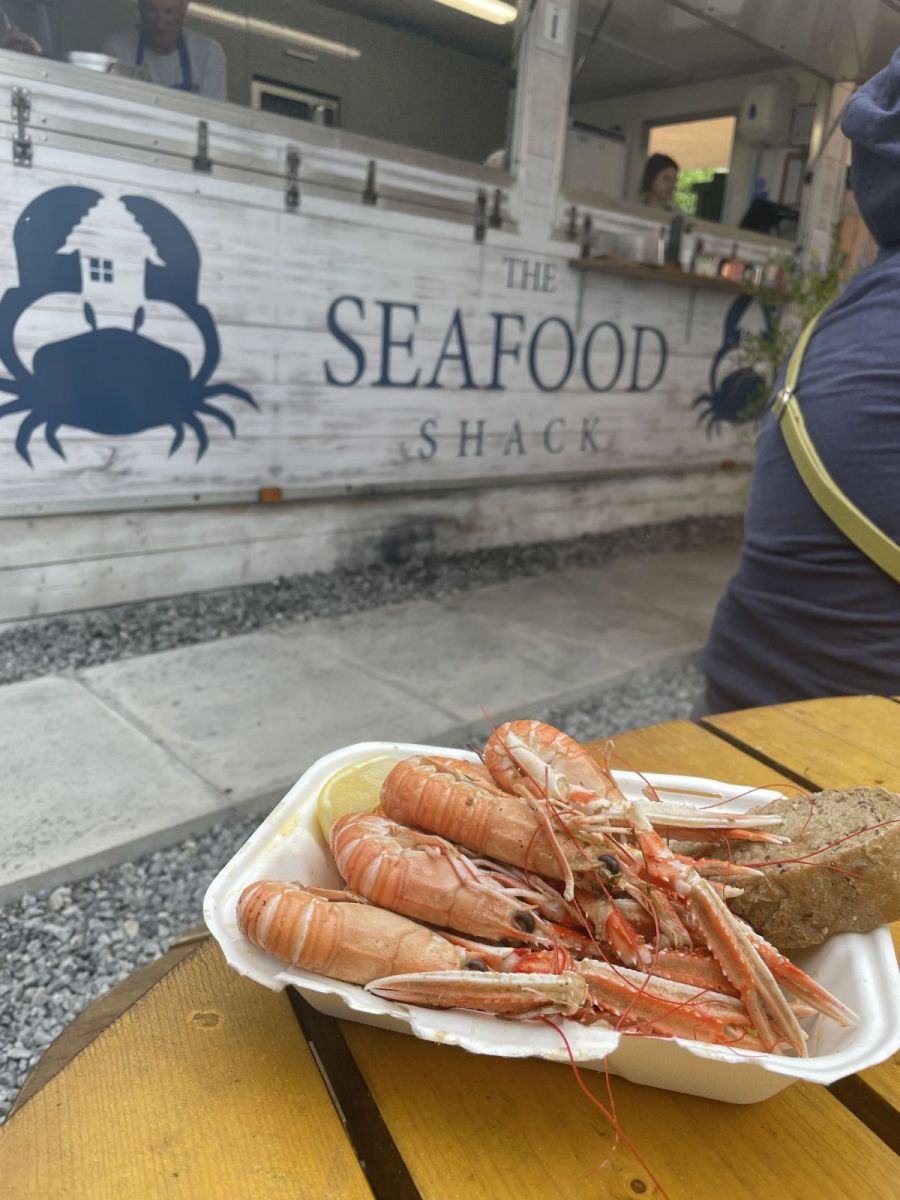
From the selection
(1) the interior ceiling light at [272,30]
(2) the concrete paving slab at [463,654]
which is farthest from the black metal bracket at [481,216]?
(2) the concrete paving slab at [463,654]

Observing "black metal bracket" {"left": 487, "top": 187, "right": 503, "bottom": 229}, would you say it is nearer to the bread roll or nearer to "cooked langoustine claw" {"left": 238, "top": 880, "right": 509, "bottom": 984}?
the bread roll

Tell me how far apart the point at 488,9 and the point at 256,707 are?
14.5ft

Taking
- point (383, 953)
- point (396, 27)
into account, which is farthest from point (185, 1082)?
point (396, 27)

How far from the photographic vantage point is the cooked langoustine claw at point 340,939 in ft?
2.91

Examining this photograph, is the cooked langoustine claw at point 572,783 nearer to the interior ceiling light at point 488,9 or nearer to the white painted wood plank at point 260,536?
the white painted wood plank at point 260,536

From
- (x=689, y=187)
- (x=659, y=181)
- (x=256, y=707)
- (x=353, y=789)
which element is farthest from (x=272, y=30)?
(x=353, y=789)

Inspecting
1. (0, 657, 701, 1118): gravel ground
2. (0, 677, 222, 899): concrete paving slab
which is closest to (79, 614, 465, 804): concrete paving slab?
(0, 677, 222, 899): concrete paving slab

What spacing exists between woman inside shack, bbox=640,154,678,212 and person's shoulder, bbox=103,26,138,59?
12.9ft

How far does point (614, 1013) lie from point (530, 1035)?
0.30ft

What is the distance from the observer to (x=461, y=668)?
425 centimetres

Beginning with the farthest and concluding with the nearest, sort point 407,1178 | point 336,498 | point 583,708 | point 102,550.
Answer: point 336,498, point 102,550, point 583,708, point 407,1178

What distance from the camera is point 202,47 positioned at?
4.19 metres

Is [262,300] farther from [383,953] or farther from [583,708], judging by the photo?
[383,953]

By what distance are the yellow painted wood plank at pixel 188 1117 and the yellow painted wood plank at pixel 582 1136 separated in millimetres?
72
